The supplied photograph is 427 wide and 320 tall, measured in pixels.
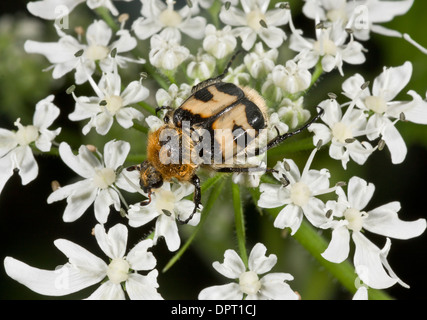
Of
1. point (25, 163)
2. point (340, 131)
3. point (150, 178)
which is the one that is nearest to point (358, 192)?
point (340, 131)

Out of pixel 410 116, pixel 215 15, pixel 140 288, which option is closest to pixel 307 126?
pixel 410 116

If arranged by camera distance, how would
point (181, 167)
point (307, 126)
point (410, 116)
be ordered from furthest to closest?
point (410, 116)
point (307, 126)
point (181, 167)

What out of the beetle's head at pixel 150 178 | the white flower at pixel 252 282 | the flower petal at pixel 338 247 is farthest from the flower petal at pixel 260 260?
the beetle's head at pixel 150 178

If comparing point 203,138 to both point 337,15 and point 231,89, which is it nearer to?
point 231,89

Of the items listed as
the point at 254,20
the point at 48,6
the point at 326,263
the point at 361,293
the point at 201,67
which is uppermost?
the point at 48,6

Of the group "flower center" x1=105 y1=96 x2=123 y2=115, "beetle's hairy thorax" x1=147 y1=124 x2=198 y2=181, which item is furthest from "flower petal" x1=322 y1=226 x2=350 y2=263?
"flower center" x1=105 y1=96 x2=123 y2=115

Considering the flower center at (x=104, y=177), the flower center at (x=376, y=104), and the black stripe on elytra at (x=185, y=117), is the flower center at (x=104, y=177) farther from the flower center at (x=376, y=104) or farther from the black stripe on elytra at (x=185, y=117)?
the flower center at (x=376, y=104)

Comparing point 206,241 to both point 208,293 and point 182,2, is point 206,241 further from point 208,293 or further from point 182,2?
point 182,2
